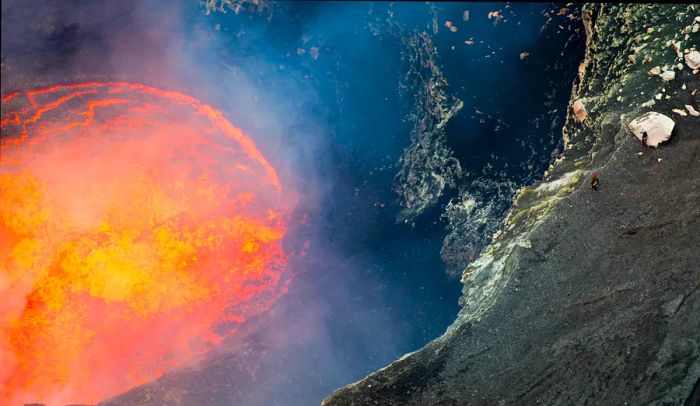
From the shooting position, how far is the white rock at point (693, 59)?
7082mm

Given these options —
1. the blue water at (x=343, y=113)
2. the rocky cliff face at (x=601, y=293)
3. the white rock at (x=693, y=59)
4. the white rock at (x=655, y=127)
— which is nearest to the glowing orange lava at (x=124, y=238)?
the blue water at (x=343, y=113)

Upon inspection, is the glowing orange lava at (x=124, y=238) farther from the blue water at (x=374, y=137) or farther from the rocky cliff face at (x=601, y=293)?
the rocky cliff face at (x=601, y=293)

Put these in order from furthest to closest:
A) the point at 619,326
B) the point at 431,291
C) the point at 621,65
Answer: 1. the point at 431,291
2. the point at 621,65
3. the point at 619,326

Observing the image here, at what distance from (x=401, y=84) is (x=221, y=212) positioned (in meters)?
4.53

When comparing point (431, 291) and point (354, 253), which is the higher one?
point (354, 253)

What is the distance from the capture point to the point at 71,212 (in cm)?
969

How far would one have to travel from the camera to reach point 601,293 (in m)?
6.47

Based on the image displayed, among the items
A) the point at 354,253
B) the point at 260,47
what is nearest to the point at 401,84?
the point at 260,47

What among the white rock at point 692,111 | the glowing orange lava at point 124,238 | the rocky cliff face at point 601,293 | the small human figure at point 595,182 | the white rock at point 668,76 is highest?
the glowing orange lava at point 124,238

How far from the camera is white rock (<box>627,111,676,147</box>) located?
6.80 m

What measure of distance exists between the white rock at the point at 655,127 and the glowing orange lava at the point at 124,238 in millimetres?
6447

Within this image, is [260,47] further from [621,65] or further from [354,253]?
[621,65]

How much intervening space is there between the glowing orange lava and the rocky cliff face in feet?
14.2

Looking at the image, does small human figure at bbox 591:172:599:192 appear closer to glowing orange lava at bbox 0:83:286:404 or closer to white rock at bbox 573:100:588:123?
white rock at bbox 573:100:588:123
